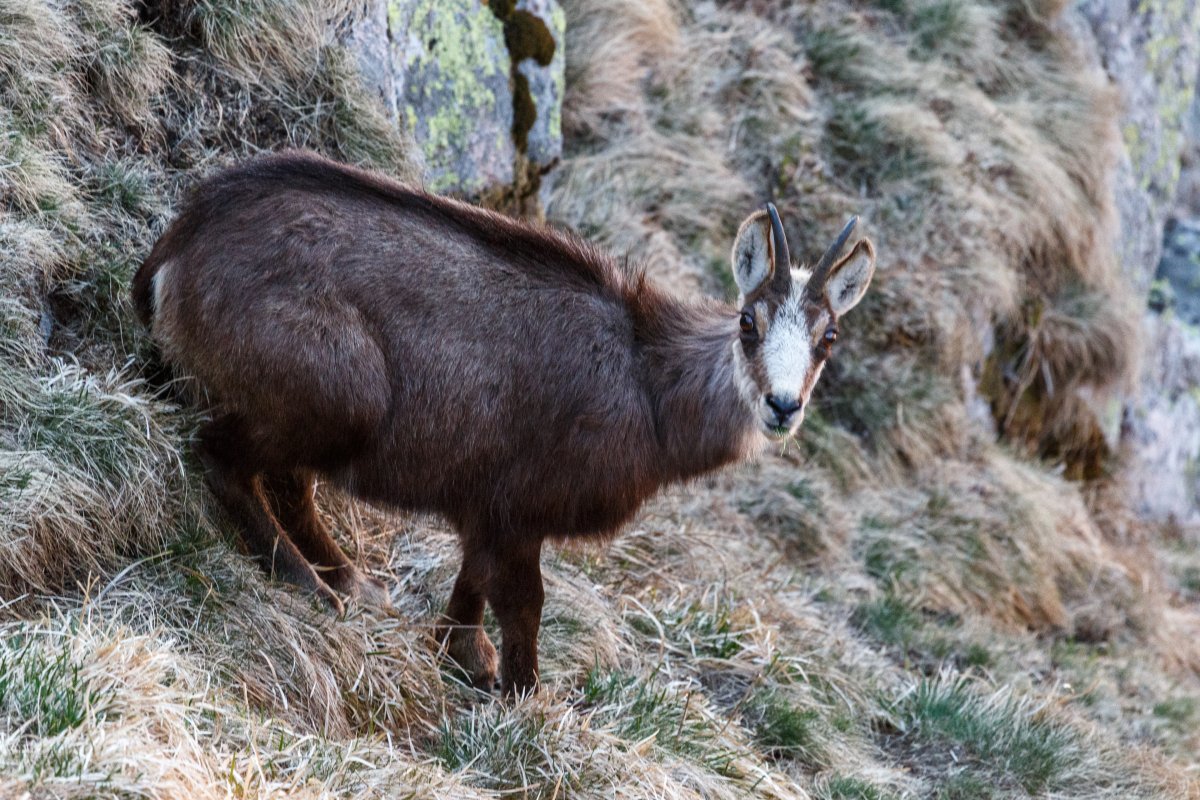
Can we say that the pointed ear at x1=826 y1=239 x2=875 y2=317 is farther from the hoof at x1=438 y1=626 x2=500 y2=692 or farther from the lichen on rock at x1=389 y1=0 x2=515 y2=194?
the lichen on rock at x1=389 y1=0 x2=515 y2=194

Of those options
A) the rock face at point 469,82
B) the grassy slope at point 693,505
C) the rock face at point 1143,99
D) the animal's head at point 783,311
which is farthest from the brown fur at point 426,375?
the rock face at point 1143,99

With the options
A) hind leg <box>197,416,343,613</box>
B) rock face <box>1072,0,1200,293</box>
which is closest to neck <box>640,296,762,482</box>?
hind leg <box>197,416,343,613</box>

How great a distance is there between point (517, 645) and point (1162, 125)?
10.5m

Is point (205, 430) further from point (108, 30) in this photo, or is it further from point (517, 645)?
point (108, 30)

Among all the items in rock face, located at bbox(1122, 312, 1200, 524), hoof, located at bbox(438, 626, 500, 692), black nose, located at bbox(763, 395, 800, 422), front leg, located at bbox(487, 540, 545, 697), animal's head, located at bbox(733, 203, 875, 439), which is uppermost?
animal's head, located at bbox(733, 203, 875, 439)

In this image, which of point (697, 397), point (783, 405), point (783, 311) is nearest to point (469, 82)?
point (697, 397)

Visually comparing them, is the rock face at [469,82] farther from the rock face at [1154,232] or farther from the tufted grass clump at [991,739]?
the rock face at [1154,232]

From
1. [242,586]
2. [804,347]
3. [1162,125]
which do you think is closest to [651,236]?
[804,347]

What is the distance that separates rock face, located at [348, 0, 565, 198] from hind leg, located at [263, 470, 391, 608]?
7.96 ft

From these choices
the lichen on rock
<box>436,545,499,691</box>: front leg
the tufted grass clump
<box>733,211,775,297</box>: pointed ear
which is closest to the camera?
<box>733,211,775,297</box>: pointed ear

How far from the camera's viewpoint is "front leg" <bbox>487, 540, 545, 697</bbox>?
5023 millimetres

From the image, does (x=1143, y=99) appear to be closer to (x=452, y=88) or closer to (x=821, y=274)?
(x=452, y=88)

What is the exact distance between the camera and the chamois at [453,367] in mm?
4836

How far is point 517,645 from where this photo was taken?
5117 millimetres
